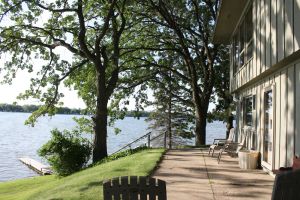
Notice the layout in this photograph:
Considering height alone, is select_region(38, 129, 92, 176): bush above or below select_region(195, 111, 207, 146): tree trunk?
below

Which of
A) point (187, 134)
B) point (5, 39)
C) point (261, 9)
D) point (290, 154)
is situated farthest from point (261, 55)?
point (187, 134)

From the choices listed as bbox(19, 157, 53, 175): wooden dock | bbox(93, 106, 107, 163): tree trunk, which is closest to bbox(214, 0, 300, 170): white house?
bbox(93, 106, 107, 163): tree trunk

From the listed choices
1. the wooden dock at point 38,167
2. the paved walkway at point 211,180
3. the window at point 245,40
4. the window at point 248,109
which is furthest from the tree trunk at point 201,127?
the wooden dock at point 38,167

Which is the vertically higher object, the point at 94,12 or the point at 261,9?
the point at 94,12

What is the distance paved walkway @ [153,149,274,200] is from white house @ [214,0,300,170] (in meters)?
0.65

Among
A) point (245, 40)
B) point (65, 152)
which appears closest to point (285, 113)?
point (245, 40)

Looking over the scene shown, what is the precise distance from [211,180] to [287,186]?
608cm

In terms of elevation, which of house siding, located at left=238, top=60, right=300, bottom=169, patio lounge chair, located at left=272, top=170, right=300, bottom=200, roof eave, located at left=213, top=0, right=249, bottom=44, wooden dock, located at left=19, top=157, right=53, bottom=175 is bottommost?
wooden dock, located at left=19, top=157, right=53, bottom=175

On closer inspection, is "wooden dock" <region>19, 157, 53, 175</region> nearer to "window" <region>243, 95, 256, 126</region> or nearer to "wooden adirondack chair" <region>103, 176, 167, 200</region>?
"window" <region>243, 95, 256, 126</region>

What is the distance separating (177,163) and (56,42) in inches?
381

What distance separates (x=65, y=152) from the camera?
16250 millimetres

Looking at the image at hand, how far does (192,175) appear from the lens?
31.7ft

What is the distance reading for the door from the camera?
380 inches

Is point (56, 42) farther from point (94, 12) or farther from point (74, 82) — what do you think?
point (74, 82)
